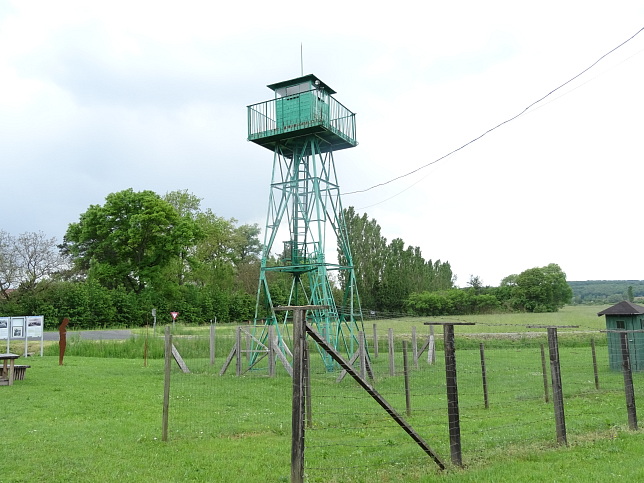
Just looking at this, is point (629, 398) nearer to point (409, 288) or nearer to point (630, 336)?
point (630, 336)

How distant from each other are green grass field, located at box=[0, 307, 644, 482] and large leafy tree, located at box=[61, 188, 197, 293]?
30.5 m

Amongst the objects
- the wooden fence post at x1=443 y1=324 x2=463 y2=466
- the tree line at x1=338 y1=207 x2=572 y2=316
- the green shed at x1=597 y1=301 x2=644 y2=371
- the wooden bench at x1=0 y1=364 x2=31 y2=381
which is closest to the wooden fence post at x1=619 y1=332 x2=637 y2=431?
the wooden fence post at x1=443 y1=324 x2=463 y2=466

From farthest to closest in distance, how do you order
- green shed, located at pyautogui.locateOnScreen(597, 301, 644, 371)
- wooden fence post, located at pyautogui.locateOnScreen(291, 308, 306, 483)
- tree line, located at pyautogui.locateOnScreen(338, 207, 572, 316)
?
tree line, located at pyautogui.locateOnScreen(338, 207, 572, 316), green shed, located at pyautogui.locateOnScreen(597, 301, 644, 371), wooden fence post, located at pyautogui.locateOnScreen(291, 308, 306, 483)

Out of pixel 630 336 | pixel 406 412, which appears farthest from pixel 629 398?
pixel 630 336

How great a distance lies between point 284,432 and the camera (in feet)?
30.1

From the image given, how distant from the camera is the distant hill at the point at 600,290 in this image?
286 feet

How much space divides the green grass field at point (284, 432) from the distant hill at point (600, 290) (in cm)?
7890

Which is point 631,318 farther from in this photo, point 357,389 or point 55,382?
point 55,382

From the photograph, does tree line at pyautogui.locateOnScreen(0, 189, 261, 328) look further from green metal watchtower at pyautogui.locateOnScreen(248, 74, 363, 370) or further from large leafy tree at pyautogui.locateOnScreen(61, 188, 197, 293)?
green metal watchtower at pyautogui.locateOnScreen(248, 74, 363, 370)

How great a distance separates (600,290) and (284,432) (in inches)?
3887

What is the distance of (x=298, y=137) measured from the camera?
21.3 m

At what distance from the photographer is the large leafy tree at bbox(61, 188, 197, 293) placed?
46.0 m

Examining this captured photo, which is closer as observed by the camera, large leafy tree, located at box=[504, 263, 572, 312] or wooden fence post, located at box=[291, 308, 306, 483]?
wooden fence post, located at box=[291, 308, 306, 483]

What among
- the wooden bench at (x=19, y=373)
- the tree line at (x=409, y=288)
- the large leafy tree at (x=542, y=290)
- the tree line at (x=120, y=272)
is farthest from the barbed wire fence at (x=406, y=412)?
the large leafy tree at (x=542, y=290)
